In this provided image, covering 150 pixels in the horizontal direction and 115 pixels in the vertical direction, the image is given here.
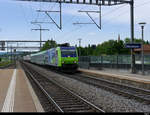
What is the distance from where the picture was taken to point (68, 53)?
29.0 metres

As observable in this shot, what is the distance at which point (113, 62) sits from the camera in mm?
29125

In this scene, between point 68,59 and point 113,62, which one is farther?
point 113,62

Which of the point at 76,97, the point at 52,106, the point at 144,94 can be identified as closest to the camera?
the point at 52,106

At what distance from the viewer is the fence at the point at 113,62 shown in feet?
78.8

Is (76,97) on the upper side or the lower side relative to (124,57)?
lower

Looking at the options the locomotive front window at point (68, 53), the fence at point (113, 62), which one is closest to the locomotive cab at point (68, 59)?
the locomotive front window at point (68, 53)

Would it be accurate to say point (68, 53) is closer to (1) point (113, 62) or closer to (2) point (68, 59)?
(2) point (68, 59)

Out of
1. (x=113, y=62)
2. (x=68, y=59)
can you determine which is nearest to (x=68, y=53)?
(x=68, y=59)

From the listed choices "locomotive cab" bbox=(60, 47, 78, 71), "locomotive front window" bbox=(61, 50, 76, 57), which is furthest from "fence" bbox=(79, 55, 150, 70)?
"locomotive front window" bbox=(61, 50, 76, 57)

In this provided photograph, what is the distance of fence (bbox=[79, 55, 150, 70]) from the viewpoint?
24.0m

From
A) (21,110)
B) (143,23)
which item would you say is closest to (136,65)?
(143,23)

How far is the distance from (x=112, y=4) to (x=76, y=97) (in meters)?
13.5

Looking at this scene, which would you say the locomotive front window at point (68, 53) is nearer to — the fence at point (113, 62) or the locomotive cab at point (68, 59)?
the locomotive cab at point (68, 59)

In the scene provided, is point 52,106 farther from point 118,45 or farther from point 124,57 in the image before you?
point 118,45
